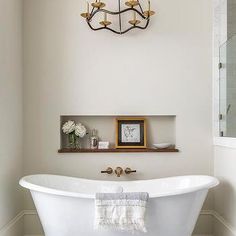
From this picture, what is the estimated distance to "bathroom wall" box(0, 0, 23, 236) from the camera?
2727 millimetres

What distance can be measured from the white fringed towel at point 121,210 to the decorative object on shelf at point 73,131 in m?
1.02

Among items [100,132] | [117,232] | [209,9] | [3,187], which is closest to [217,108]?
[209,9]

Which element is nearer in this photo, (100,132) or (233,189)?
(233,189)

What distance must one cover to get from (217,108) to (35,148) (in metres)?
1.87

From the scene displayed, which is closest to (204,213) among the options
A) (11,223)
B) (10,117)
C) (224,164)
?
(224,164)

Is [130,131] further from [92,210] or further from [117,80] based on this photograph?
[92,210]

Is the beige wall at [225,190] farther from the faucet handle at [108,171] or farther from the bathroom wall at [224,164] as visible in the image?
the faucet handle at [108,171]

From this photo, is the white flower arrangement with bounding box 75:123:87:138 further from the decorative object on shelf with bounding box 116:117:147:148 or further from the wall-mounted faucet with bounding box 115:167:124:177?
the wall-mounted faucet with bounding box 115:167:124:177

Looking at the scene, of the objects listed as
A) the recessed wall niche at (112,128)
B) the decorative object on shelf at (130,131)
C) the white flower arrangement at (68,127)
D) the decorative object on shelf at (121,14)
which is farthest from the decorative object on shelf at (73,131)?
the decorative object on shelf at (121,14)

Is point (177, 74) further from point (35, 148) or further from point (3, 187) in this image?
point (3, 187)

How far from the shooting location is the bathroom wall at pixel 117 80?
3271mm

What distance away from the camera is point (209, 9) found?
131 inches

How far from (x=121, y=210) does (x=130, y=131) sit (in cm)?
113

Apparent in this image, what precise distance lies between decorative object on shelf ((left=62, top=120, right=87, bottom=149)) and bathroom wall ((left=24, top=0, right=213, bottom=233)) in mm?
92
